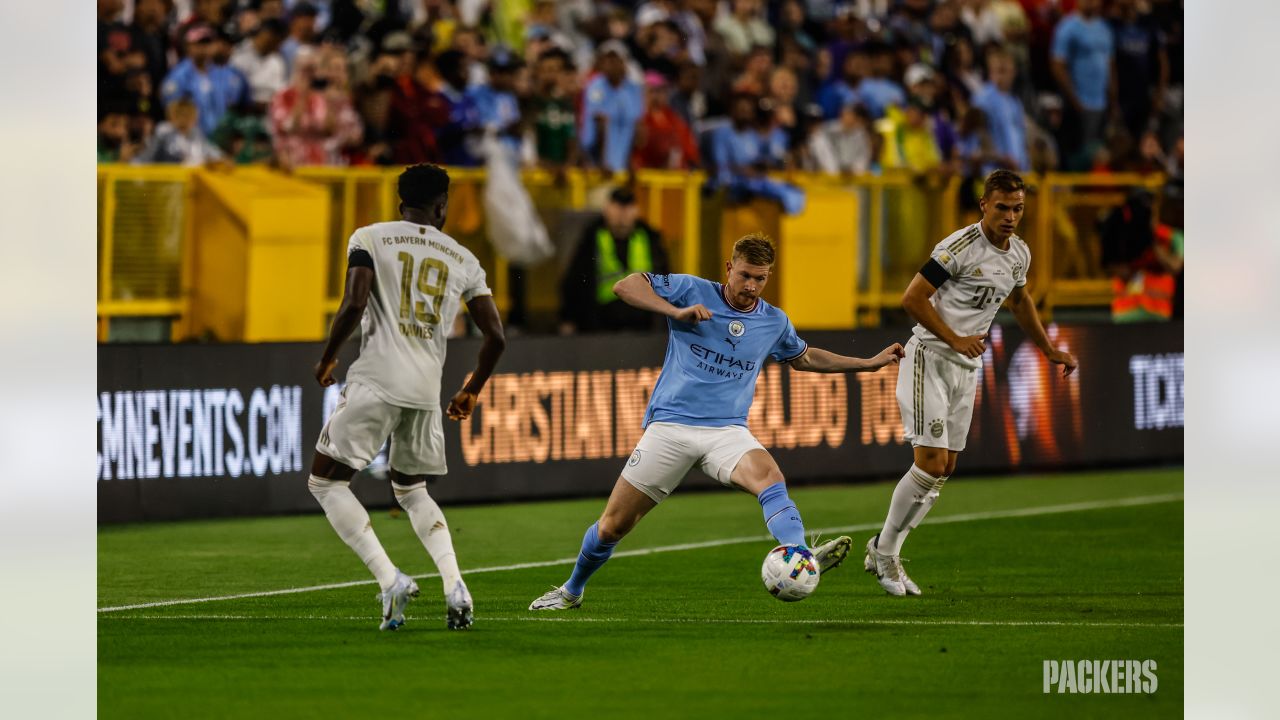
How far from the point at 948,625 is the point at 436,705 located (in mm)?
2699

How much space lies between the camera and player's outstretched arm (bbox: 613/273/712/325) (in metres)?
7.97

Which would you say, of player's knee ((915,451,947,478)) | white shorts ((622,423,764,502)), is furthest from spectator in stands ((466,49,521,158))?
white shorts ((622,423,764,502))

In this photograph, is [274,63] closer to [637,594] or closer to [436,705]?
[637,594]

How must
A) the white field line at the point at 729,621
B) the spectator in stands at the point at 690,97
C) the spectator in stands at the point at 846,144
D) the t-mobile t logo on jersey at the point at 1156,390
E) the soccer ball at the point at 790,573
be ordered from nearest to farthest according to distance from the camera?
the soccer ball at the point at 790,573
the white field line at the point at 729,621
the spectator in stands at the point at 690,97
the t-mobile t logo on jersey at the point at 1156,390
the spectator in stands at the point at 846,144

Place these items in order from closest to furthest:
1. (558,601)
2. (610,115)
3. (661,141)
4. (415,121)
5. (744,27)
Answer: (558,601) → (415,121) → (610,115) → (661,141) → (744,27)

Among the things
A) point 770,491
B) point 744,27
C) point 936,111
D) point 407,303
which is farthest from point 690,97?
point 770,491

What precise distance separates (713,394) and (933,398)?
156cm

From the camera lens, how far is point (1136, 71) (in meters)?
18.4

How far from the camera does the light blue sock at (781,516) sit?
823cm

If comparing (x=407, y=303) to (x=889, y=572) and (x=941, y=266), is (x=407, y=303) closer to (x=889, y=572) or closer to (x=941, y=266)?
(x=941, y=266)

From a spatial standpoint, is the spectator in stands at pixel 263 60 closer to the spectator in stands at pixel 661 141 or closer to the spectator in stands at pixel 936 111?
the spectator in stands at pixel 661 141

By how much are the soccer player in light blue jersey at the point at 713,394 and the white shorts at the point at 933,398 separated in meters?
1.12

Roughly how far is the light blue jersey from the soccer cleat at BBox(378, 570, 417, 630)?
131 centimetres

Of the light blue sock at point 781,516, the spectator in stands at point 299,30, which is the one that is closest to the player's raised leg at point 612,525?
the light blue sock at point 781,516
